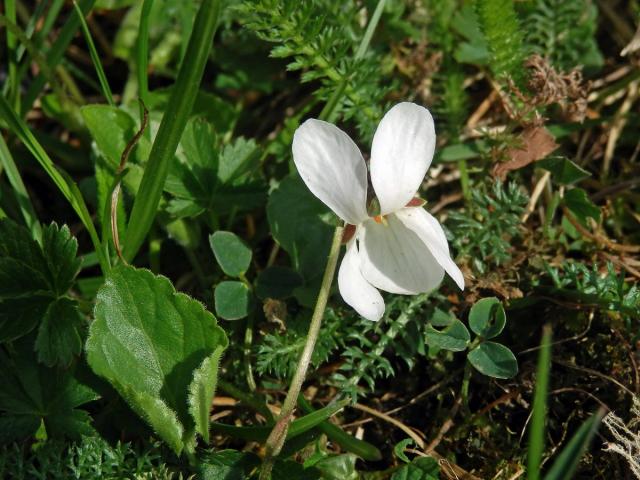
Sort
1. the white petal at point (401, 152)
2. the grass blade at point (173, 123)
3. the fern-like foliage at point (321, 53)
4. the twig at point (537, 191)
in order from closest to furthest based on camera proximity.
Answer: the grass blade at point (173, 123), the white petal at point (401, 152), the fern-like foliage at point (321, 53), the twig at point (537, 191)

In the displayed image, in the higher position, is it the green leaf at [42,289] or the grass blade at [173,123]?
the grass blade at [173,123]

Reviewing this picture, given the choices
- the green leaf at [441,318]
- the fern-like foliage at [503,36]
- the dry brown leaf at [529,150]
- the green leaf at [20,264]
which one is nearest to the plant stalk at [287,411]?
the green leaf at [441,318]

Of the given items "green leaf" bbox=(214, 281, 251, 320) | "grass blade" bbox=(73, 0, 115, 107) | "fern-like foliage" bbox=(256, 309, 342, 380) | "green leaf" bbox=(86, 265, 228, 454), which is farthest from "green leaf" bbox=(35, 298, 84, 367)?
"grass blade" bbox=(73, 0, 115, 107)

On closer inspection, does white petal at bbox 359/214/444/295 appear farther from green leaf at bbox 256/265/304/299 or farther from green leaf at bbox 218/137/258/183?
green leaf at bbox 218/137/258/183

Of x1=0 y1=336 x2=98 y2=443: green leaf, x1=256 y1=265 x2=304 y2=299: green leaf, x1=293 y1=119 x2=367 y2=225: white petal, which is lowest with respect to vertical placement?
x1=0 y1=336 x2=98 y2=443: green leaf

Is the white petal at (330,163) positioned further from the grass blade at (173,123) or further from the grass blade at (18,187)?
the grass blade at (18,187)

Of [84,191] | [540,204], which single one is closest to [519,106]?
[540,204]

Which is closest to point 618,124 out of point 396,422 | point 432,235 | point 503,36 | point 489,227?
point 503,36

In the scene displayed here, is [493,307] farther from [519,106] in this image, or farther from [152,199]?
[152,199]
